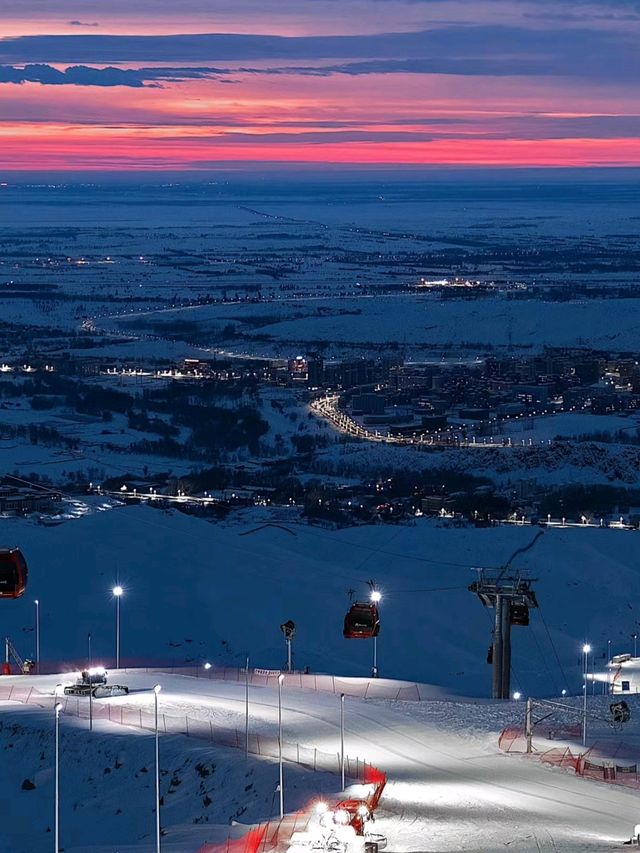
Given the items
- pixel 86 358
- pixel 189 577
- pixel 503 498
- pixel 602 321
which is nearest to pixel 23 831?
pixel 189 577

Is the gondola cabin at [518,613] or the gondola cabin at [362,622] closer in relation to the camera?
the gondola cabin at [362,622]

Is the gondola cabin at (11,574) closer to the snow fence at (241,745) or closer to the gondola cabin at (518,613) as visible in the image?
the snow fence at (241,745)

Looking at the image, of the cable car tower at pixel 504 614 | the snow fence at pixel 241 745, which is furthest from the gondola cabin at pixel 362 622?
the snow fence at pixel 241 745

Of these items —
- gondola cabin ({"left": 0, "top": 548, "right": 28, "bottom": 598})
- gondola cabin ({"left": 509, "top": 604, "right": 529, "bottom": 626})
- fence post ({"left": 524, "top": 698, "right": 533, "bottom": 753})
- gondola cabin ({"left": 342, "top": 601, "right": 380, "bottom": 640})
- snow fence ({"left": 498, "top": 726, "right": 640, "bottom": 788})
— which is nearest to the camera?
snow fence ({"left": 498, "top": 726, "right": 640, "bottom": 788})

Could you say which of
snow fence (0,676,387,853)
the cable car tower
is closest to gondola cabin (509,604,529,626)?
the cable car tower

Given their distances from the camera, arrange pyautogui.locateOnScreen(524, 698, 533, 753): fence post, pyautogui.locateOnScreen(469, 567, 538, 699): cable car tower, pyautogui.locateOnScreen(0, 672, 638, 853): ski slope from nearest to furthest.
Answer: pyautogui.locateOnScreen(0, 672, 638, 853): ski slope
pyautogui.locateOnScreen(524, 698, 533, 753): fence post
pyautogui.locateOnScreen(469, 567, 538, 699): cable car tower

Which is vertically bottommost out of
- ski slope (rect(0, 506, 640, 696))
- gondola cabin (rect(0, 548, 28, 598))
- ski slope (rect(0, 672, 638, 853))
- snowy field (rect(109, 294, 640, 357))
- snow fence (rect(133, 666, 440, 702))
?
snowy field (rect(109, 294, 640, 357))

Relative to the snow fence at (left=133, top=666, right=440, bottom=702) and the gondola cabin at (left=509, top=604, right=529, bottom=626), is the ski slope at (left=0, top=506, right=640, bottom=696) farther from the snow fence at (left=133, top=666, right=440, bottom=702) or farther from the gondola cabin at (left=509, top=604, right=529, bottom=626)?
the snow fence at (left=133, top=666, right=440, bottom=702)
